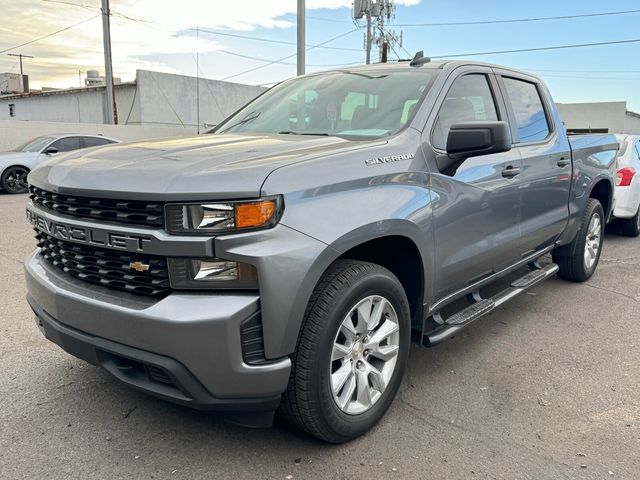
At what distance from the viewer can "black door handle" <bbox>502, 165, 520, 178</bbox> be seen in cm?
376

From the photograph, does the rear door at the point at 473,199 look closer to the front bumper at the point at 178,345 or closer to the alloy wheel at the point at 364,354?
the alloy wheel at the point at 364,354

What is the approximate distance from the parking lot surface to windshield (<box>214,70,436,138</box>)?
166 cm

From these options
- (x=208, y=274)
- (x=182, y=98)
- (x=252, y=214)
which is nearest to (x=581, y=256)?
(x=252, y=214)

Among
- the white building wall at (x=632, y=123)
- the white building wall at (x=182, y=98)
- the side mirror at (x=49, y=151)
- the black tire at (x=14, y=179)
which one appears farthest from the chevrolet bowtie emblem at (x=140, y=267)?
the white building wall at (x=632, y=123)

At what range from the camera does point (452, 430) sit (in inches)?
114

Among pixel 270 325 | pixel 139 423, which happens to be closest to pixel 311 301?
pixel 270 325

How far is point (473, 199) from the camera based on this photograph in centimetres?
340

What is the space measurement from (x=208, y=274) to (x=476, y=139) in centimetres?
165

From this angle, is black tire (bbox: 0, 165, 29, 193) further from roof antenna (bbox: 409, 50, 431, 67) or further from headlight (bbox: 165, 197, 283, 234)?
headlight (bbox: 165, 197, 283, 234)

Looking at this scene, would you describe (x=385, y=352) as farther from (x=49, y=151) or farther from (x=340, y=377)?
(x=49, y=151)

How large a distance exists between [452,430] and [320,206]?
4.72 ft

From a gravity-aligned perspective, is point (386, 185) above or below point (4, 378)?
above

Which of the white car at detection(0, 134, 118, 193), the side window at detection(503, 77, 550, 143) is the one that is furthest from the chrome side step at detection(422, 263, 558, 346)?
the white car at detection(0, 134, 118, 193)

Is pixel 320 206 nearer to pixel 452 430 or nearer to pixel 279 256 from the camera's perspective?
pixel 279 256
